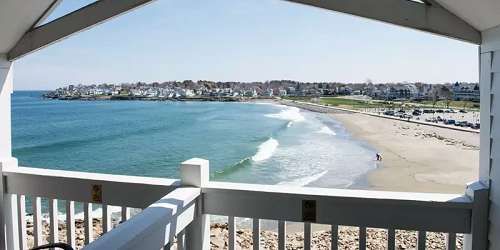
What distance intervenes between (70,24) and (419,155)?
2193 centimetres

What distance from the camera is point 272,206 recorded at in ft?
4.94

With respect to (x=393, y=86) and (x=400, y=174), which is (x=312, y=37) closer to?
(x=393, y=86)

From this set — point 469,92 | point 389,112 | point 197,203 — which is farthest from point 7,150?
point 389,112

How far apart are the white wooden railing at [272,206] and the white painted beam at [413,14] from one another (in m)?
0.55

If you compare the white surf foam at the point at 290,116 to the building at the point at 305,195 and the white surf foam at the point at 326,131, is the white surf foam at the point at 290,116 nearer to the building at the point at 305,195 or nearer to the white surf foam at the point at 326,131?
the white surf foam at the point at 326,131

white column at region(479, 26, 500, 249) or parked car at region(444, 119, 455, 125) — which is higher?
white column at region(479, 26, 500, 249)

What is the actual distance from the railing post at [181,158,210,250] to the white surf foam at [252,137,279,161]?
18.3 metres

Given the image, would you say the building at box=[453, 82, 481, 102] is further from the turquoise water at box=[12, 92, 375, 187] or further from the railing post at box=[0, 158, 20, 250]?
the turquoise water at box=[12, 92, 375, 187]

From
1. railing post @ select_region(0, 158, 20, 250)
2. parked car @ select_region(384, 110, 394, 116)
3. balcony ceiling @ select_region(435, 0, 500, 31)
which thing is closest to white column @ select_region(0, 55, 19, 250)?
railing post @ select_region(0, 158, 20, 250)

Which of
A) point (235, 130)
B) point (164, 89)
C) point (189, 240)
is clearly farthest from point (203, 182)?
point (164, 89)

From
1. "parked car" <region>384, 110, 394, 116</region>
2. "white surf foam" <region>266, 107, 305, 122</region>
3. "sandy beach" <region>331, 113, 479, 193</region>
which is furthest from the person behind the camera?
"parked car" <region>384, 110, 394, 116</region>

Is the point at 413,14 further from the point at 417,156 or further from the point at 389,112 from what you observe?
the point at 389,112

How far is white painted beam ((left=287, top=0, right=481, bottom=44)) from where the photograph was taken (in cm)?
137

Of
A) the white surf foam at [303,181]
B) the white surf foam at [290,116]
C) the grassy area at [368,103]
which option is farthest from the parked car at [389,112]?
the white surf foam at [303,181]
